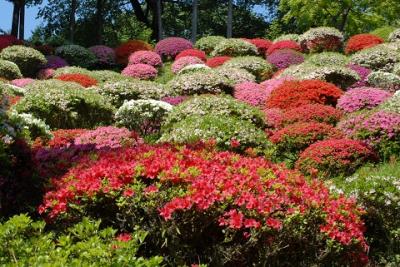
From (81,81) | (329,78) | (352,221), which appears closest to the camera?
(352,221)

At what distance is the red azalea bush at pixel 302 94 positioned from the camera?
13.1m

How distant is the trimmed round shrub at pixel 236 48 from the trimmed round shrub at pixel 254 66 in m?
4.33

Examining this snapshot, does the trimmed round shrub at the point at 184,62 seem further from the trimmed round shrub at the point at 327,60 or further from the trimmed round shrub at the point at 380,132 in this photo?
the trimmed round shrub at the point at 380,132

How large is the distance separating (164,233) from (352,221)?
69.4 inches

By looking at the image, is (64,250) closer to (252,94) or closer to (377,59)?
(252,94)

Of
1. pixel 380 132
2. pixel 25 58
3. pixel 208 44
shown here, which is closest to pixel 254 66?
pixel 208 44

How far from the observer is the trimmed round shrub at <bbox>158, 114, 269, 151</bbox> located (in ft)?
29.3

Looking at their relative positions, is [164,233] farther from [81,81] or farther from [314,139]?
[81,81]

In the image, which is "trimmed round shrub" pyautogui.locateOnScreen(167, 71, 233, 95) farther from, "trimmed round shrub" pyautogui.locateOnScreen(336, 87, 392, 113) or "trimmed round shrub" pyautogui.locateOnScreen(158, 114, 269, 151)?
"trimmed round shrub" pyautogui.locateOnScreen(158, 114, 269, 151)

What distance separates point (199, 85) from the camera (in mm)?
14867

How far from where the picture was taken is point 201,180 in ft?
16.8

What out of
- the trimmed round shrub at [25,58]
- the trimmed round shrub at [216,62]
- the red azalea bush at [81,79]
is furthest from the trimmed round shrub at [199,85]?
the trimmed round shrub at [25,58]

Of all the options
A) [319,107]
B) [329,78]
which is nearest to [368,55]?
[329,78]

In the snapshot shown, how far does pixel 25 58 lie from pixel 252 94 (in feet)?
34.8
